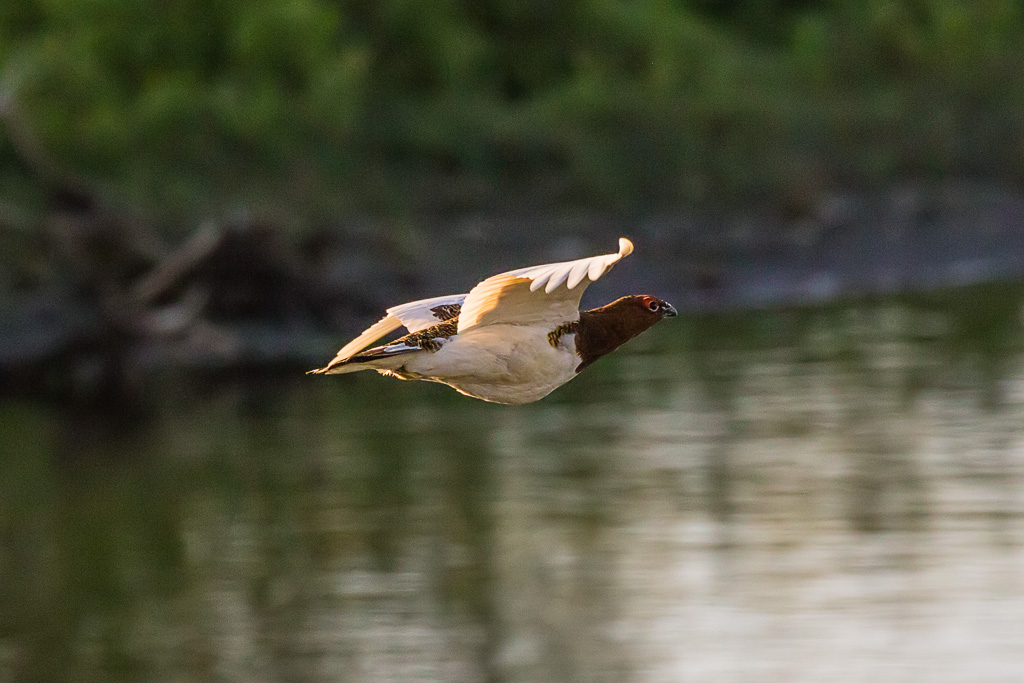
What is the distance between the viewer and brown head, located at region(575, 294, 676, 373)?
9523 mm

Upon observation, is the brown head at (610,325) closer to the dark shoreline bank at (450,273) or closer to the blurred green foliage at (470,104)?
the dark shoreline bank at (450,273)

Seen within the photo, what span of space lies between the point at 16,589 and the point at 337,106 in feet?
39.8

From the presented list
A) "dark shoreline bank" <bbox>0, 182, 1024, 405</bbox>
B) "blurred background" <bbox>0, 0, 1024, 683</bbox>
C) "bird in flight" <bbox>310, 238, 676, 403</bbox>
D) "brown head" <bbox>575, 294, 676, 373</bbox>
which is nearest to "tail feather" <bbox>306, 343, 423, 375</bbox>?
"bird in flight" <bbox>310, 238, 676, 403</bbox>

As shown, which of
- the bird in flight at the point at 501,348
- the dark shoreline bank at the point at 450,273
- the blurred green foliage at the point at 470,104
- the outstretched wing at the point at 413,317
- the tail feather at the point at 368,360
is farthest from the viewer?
the blurred green foliage at the point at 470,104

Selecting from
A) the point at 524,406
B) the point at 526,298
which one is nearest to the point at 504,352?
the point at 526,298

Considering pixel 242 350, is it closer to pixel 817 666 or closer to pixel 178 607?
pixel 178 607

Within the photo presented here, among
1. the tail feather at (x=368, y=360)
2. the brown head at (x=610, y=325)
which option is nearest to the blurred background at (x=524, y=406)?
the brown head at (x=610, y=325)

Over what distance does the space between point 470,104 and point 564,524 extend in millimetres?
12580

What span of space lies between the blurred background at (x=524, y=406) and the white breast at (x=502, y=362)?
869cm

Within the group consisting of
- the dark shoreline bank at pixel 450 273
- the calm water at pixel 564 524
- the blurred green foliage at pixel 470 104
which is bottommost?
the calm water at pixel 564 524

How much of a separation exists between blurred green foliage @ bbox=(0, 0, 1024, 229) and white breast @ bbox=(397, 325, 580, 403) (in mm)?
20547

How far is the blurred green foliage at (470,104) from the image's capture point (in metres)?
31.4

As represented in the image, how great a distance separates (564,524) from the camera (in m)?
→ 22.6

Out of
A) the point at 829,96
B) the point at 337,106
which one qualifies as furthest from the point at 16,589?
the point at 829,96
